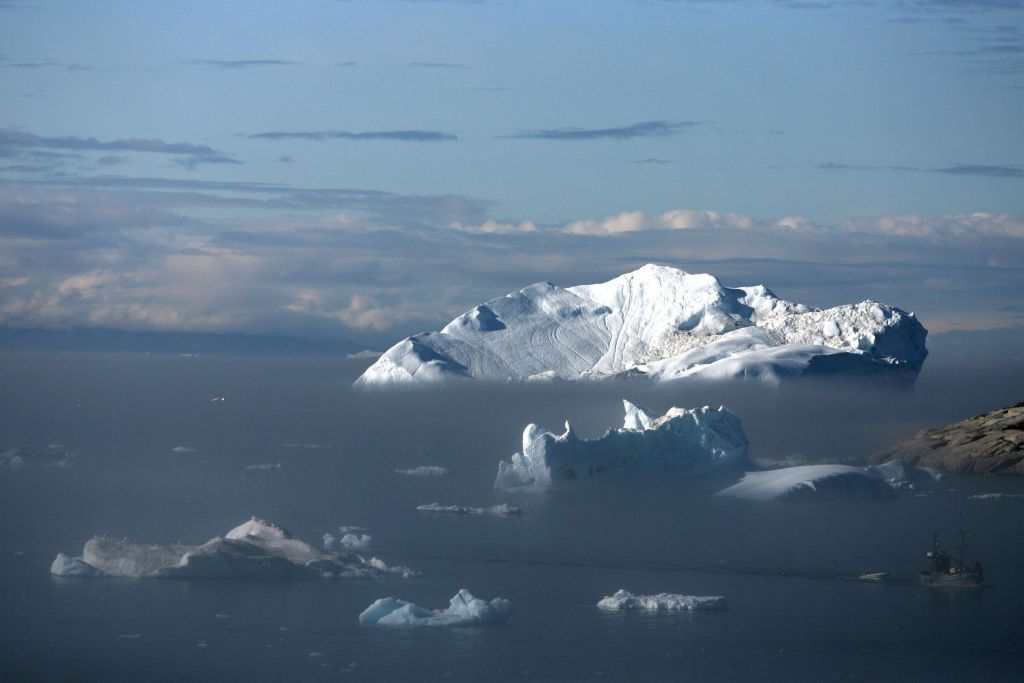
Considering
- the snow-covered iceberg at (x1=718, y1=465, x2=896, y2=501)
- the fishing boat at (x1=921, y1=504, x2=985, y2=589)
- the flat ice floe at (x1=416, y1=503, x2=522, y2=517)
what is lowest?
the fishing boat at (x1=921, y1=504, x2=985, y2=589)

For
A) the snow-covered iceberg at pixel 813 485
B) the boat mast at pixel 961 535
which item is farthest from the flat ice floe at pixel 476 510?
the boat mast at pixel 961 535

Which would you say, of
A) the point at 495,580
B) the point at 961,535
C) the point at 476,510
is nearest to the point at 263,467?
the point at 476,510

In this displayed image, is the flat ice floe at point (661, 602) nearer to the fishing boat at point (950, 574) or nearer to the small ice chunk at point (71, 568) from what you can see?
the fishing boat at point (950, 574)

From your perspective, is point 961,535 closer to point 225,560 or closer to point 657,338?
point 225,560

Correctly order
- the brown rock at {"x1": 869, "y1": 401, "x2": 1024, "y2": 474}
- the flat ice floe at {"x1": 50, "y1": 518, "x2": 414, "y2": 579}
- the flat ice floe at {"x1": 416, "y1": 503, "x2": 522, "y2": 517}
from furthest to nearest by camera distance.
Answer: the brown rock at {"x1": 869, "y1": 401, "x2": 1024, "y2": 474} < the flat ice floe at {"x1": 416, "y1": 503, "x2": 522, "y2": 517} < the flat ice floe at {"x1": 50, "y1": 518, "x2": 414, "y2": 579}

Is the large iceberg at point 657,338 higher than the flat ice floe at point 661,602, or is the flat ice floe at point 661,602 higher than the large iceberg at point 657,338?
the large iceberg at point 657,338

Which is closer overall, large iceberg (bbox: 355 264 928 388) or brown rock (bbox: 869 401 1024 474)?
brown rock (bbox: 869 401 1024 474)

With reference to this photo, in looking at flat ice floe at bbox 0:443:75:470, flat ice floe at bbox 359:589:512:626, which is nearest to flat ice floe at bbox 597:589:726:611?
flat ice floe at bbox 359:589:512:626

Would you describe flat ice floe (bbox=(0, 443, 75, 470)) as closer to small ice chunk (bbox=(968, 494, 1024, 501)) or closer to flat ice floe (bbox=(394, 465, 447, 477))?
flat ice floe (bbox=(394, 465, 447, 477))
